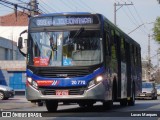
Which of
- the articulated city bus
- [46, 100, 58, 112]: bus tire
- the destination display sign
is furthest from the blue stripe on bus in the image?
[46, 100, 58, 112]: bus tire

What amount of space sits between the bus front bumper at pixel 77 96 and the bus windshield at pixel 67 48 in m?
0.91

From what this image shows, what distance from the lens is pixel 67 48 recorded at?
733 inches

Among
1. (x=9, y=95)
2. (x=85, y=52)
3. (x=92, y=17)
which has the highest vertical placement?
(x=92, y=17)

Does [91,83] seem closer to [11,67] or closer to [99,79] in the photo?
[99,79]

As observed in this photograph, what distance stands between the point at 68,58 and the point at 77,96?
139 cm

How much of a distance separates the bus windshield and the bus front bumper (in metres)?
0.91

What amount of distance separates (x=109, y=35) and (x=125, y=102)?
8.91 metres

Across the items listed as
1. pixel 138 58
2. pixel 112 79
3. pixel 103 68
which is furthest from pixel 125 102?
pixel 103 68

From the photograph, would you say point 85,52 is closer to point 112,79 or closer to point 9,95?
point 112,79

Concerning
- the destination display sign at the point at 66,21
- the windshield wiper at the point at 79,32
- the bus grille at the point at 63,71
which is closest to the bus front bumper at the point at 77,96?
the bus grille at the point at 63,71

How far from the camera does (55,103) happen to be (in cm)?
2064

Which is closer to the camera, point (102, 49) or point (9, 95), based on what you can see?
point (102, 49)

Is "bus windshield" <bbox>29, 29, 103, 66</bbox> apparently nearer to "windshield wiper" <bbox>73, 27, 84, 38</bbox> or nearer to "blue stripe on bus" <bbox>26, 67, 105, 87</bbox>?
"windshield wiper" <bbox>73, 27, 84, 38</bbox>

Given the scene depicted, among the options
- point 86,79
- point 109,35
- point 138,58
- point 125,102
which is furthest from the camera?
point 138,58
